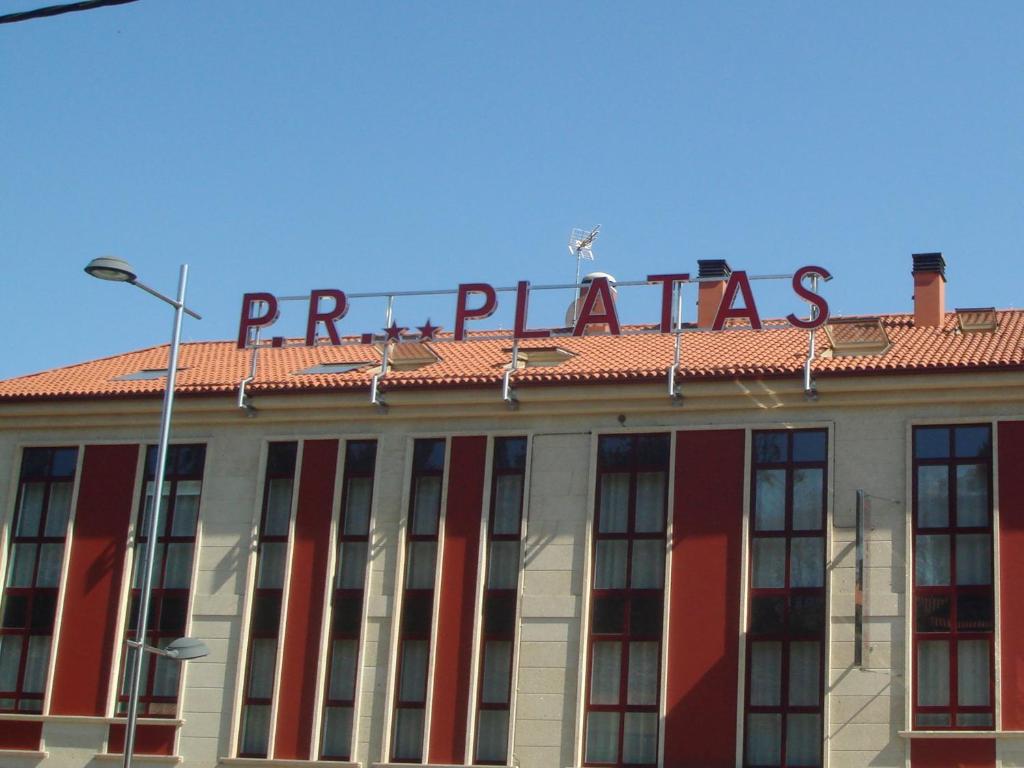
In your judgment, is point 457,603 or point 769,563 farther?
point 457,603

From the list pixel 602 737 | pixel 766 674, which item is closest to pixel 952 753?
pixel 766 674

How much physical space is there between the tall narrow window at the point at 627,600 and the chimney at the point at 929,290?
6798 millimetres

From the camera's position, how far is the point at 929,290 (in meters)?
35.5

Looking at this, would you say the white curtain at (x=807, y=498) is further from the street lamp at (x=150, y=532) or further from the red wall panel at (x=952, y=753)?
the street lamp at (x=150, y=532)

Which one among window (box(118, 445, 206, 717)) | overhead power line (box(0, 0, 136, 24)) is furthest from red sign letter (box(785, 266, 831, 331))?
overhead power line (box(0, 0, 136, 24))

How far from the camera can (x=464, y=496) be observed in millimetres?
33250

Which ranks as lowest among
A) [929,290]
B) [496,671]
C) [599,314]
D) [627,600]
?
[496,671]

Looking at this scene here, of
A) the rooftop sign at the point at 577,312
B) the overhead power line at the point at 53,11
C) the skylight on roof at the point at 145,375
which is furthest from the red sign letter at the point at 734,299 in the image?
the overhead power line at the point at 53,11

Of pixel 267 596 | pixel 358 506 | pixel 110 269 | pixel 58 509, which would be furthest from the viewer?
pixel 58 509

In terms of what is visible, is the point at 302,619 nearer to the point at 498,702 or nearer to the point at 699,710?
the point at 498,702

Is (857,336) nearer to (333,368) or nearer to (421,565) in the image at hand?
(421,565)

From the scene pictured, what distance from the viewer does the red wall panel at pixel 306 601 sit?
107 feet

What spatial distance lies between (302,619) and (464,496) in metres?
4.03

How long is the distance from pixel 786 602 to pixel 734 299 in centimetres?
609
